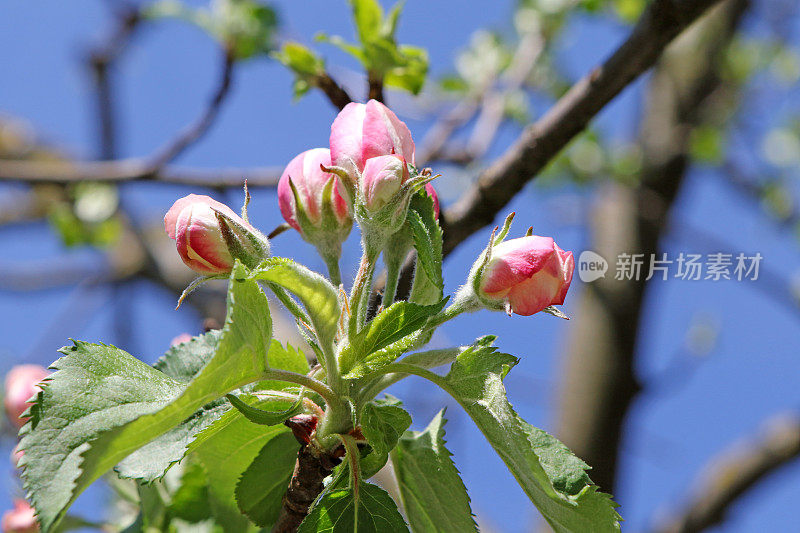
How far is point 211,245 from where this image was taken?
51 centimetres

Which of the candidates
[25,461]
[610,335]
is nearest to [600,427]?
[610,335]

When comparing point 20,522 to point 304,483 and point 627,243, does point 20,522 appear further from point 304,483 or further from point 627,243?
point 627,243

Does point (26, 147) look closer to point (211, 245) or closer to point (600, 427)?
point (600, 427)

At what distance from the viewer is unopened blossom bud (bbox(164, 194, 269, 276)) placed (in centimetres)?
50

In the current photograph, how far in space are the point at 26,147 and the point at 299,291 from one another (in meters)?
3.25

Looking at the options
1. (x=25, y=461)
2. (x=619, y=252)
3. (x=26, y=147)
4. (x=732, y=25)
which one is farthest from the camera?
(x=26, y=147)

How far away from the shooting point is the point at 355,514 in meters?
0.52

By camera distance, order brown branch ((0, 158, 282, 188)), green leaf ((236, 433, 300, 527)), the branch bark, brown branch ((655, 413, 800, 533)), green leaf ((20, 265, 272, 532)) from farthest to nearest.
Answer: the branch bark, brown branch ((655, 413, 800, 533)), brown branch ((0, 158, 282, 188)), green leaf ((236, 433, 300, 527)), green leaf ((20, 265, 272, 532))

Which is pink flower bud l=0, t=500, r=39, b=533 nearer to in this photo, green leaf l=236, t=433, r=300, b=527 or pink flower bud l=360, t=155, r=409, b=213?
green leaf l=236, t=433, r=300, b=527

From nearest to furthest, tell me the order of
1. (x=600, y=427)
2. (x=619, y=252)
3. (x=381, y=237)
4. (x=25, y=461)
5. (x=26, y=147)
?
(x=25, y=461) < (x=381, y=237) < (x=600, y=427) < (x=619, y=252) < (x=26, y=147)

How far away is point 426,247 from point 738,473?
82.4 inches

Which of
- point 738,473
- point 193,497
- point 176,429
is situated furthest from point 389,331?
point 738,473

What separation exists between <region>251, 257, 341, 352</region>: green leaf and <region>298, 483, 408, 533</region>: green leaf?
0.37ft

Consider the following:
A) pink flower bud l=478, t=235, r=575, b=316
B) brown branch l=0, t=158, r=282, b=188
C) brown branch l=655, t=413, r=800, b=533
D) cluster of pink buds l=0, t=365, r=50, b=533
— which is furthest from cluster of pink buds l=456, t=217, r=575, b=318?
brown branch l=655, t=413, r=800, b=533
